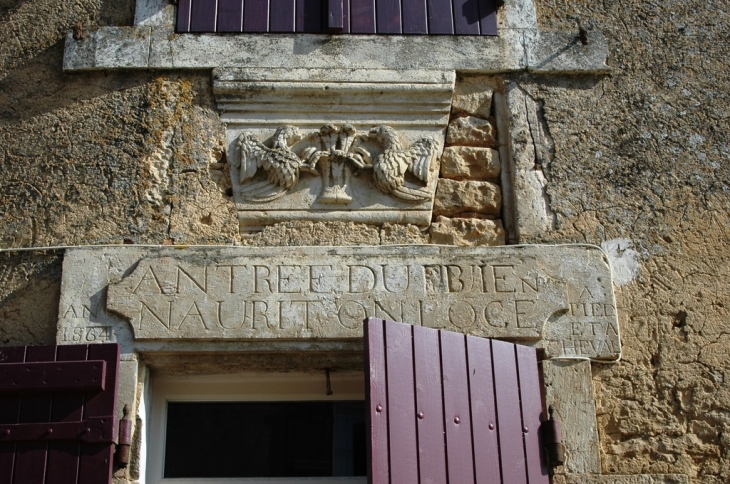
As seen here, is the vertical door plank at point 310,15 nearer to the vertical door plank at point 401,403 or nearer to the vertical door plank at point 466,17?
the vertical door plank at point 466,17

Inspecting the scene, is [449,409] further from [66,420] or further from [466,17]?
[466,17]

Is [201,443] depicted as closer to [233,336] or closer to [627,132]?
[233,336]

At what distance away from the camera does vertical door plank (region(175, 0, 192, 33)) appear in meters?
4.50

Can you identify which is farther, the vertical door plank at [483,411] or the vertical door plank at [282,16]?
the vertical door plank at [282,16]

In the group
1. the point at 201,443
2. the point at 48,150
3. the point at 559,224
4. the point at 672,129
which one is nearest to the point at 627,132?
the point at 672,129

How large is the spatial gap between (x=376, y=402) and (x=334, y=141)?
4.69ft

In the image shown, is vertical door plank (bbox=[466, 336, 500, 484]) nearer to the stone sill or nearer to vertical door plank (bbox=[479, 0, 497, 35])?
the stone sill

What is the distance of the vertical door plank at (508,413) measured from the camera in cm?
353

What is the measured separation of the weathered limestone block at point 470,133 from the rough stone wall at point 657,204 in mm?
299

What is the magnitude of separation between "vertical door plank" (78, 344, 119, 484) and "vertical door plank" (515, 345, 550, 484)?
1695 mm

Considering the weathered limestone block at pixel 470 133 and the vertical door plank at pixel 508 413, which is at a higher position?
the weathered limestone block at pixel 470 133

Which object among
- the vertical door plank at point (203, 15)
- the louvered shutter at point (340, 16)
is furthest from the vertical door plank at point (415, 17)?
the vertical door plank at point (203, 15)

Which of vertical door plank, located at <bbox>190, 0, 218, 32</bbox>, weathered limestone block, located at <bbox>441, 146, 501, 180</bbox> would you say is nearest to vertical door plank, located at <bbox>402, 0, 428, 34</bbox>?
weathered limestone block, located at <bbox>441, 146, 501, 180</bbox>

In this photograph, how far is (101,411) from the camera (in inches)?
140
